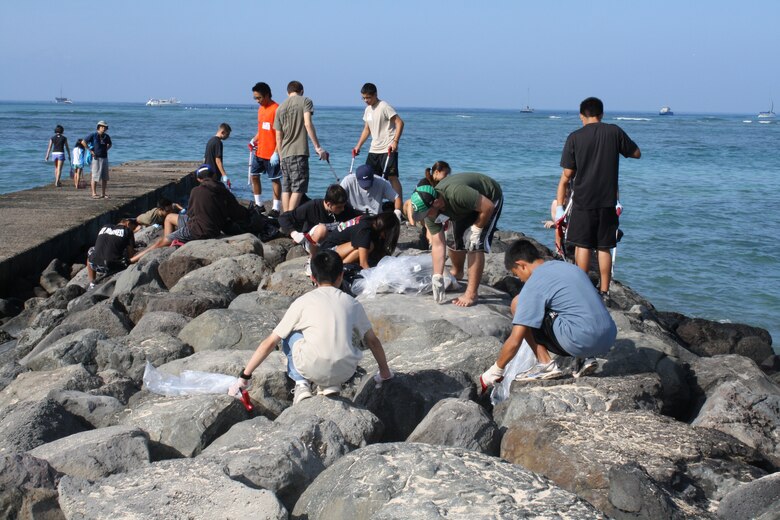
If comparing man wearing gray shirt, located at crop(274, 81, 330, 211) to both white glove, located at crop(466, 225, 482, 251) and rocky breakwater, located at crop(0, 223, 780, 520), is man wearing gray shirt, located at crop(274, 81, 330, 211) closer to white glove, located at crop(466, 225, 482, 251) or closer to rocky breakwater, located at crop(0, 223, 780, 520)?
rocky breakwater, located at crop(0, 223, 780, 520)

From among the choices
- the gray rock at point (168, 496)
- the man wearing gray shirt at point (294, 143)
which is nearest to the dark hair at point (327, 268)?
the gray rock at point (168, 496)

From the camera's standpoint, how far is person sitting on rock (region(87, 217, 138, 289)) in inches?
392

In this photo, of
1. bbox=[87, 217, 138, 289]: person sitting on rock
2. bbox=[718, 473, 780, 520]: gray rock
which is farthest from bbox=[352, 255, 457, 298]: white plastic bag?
bbox=[87, 217, 138, 289]: person sitting on rock

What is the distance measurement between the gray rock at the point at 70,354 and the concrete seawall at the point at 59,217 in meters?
3.85

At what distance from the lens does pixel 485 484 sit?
3.47 meters

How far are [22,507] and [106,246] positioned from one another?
6795 mm

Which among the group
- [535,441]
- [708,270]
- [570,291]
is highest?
[570,291]

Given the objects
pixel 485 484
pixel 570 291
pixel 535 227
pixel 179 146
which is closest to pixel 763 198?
pixel 535 227

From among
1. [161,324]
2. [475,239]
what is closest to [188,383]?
[161,324]

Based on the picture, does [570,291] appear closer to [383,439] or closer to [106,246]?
[383,439]

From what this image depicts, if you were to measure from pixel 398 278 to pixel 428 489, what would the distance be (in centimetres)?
377

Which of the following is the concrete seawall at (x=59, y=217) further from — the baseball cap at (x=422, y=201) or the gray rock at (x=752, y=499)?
the gray rock at (x=752, y=499)

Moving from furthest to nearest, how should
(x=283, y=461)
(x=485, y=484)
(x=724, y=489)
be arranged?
(x=724, y=489), (x=283, y=461), (x=485, y=484)

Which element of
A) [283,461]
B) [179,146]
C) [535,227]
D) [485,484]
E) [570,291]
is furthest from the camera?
[179,146]
